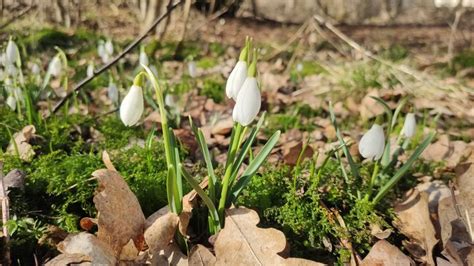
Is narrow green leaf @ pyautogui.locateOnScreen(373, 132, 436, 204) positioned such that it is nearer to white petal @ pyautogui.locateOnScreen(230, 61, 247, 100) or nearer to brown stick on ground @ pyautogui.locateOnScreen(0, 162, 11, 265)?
white petal @ pyautogui.locateOnScreen(230, 61, 247, 100)

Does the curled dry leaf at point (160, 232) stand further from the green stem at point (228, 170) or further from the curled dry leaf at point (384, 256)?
the curled dry leaf at point (384, 256)

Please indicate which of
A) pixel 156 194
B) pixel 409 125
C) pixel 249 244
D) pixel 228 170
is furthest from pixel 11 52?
pixel 409 125

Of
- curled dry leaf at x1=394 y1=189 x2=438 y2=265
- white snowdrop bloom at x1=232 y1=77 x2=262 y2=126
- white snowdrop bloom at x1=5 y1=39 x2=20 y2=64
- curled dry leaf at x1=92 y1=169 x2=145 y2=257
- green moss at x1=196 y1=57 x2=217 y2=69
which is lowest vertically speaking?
green moss at x1=196 y1=57 x2=217 y2=69

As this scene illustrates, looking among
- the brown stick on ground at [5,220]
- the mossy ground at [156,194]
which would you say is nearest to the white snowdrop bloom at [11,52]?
the mossy ground at [156,194]

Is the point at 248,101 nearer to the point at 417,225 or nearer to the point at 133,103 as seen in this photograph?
the point at 133,103

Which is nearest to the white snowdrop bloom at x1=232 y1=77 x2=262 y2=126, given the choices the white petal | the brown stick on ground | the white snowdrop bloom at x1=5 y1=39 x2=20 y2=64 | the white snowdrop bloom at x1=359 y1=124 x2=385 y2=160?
the white petal

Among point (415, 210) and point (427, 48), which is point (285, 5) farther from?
point (415, 210)
